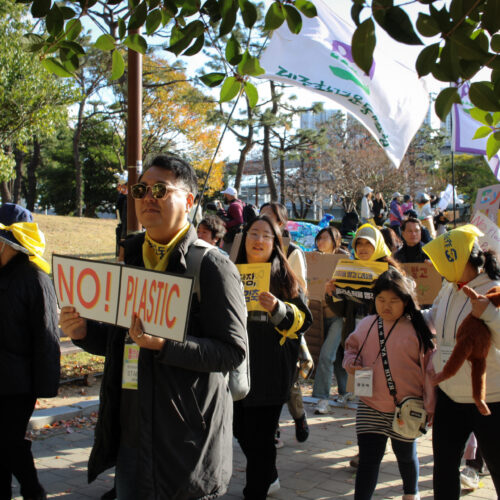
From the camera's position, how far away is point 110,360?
261 centimetres

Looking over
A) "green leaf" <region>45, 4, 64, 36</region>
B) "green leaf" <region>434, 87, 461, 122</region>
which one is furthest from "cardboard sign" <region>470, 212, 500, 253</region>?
"green leaf" <region>45, 4, 64, 36</region>

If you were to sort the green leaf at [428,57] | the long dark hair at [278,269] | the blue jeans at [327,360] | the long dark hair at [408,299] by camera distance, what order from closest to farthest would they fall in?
1. the green leaf at [428,57]
2. the long dark hair at [408,299]
3. the long dark hair at [278,269]
4. the blue jeans at [327,360]

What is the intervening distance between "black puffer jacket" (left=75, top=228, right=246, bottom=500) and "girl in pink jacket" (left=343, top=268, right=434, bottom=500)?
5.58 feet

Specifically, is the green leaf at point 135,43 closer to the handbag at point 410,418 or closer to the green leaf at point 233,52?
the green leaf at point 233,52

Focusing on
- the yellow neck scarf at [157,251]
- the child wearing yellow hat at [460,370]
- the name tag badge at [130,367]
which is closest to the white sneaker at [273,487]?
the child wearing yellow hat at [460,370]

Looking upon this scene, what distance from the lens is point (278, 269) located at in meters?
4.70

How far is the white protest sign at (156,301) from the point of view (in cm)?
220

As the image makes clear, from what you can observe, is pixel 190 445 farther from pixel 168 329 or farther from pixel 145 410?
pixel 168 329

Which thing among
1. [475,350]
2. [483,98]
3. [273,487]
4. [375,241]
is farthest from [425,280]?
[483,98]

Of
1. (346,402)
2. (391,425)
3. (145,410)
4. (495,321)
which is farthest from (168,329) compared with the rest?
(346,402)

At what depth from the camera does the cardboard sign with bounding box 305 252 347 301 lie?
8.11 m

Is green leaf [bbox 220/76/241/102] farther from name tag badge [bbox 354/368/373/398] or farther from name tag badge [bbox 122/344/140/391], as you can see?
name tag badge [bbox 354/368/373/398]

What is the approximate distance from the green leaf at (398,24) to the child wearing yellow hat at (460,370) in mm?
1739

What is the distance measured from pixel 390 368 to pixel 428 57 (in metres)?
2.45
